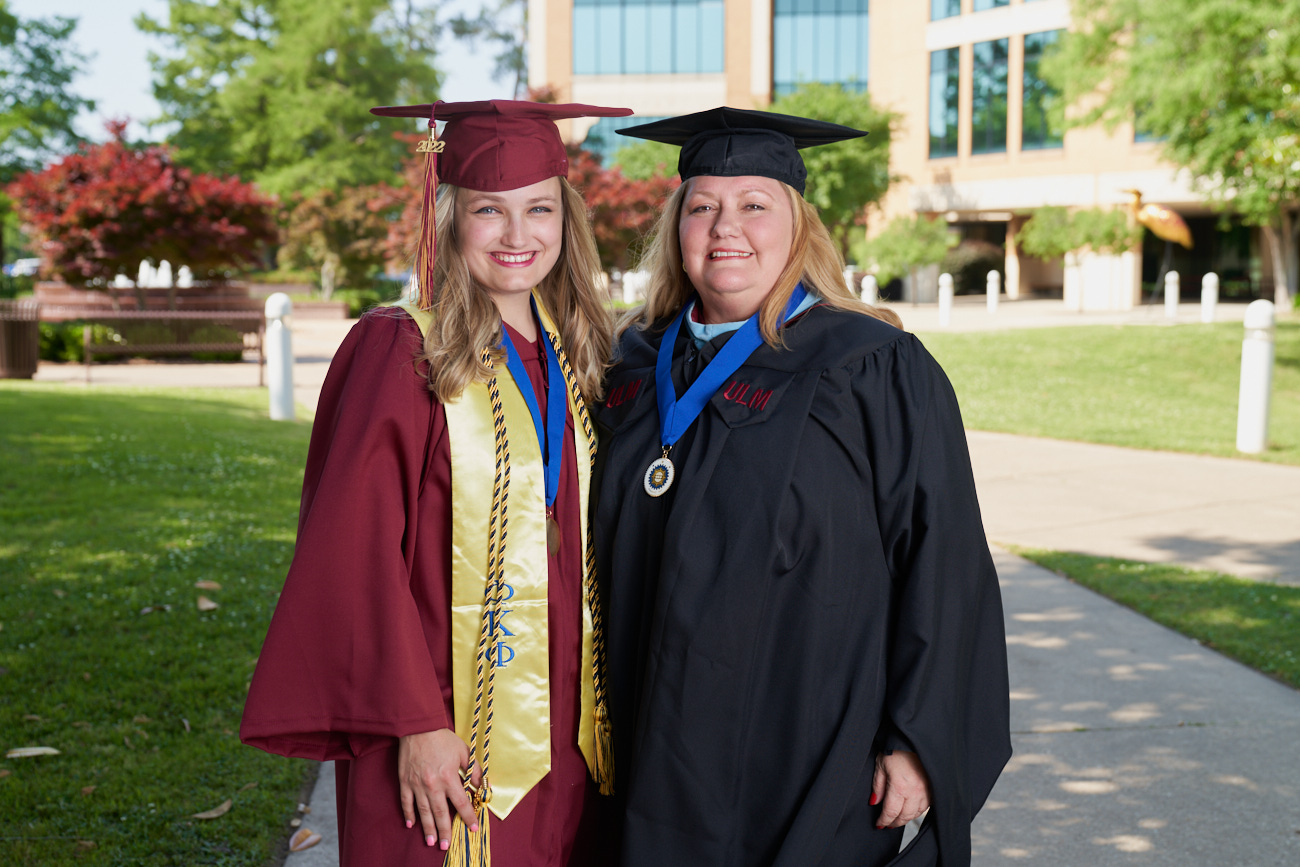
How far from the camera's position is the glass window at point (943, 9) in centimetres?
3572

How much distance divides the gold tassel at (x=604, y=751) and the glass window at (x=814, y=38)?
41162 mm

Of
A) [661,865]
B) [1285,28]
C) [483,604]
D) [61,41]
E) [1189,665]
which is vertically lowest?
[1189,665]

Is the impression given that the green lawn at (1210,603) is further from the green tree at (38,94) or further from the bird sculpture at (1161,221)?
the green tree at (38,94)

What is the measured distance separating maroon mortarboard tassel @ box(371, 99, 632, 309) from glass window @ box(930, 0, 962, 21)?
3719 cm

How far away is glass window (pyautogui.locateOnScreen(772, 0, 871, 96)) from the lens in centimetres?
4141

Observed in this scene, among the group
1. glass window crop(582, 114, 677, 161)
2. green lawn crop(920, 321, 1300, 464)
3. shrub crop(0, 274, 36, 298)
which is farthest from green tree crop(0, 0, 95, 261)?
green lawn crop(920, 321, 1300, 464)

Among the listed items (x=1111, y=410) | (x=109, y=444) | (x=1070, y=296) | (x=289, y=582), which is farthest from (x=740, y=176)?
(x=1070, y=296)

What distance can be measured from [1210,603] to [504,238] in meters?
4.34

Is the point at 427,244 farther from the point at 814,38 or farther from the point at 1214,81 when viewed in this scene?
the point at 814,38

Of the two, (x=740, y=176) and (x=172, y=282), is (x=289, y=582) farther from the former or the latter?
(x=172, y=282)

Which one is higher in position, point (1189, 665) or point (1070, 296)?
point (1070, 296)

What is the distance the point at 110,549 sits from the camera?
224 inches

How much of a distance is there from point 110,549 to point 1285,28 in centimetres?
1236

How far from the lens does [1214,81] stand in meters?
12.9
